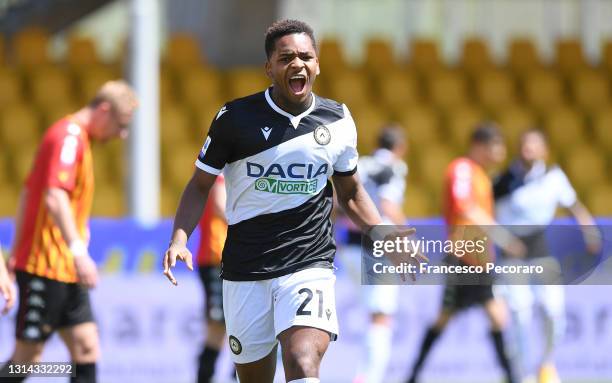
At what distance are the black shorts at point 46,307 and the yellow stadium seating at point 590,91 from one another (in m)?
11.8

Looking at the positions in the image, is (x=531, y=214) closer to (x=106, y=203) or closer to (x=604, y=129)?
(x=106, y=203)

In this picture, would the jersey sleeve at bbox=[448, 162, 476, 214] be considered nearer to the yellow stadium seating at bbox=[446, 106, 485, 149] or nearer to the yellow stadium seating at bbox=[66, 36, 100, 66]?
the yellow stadium seating at bbox=[446, 106, 485, 149]

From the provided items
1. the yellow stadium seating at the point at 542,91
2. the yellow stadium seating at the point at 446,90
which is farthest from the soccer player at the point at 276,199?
the yellow stadium seating at the point at 542,91

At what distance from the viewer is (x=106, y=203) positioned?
13.7 meters

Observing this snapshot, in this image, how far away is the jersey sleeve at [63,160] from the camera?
263 inches

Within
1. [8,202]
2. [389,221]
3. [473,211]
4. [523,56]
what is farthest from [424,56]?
[389,221]

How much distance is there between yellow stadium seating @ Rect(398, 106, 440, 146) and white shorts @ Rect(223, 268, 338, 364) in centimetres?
1033

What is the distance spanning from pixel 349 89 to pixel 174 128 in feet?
9.08

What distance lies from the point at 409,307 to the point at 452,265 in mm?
4518

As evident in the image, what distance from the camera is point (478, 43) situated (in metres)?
18.7

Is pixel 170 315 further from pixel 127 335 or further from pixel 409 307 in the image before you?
pixel 409 307

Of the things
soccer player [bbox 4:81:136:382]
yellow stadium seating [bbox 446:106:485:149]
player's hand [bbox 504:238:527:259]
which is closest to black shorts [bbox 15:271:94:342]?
soccer player [bbox 4:81:136:382]

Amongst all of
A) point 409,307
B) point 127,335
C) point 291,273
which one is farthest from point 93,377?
point 409,307

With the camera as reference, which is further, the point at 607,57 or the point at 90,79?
the point at 607,57
